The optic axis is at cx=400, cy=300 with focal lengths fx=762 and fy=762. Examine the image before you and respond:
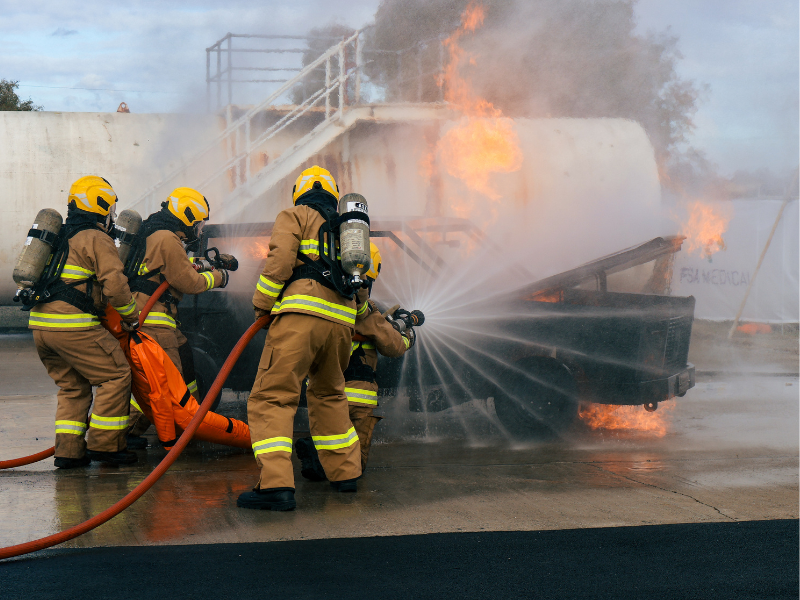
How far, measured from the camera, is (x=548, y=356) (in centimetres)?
570

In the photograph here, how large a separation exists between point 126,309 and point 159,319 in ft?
1.92

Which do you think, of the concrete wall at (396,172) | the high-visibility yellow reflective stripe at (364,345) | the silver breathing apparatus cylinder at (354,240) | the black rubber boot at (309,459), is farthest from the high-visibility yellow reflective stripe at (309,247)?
the concrete wall at (396,172)

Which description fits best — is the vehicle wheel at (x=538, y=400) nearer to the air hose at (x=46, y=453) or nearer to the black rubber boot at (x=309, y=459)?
the black rubber boot at (x=309, y=459)

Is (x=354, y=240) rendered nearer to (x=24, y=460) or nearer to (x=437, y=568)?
(x=437, y=568)

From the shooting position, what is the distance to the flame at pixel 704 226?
8.05 metres

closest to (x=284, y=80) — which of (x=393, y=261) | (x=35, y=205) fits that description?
(x=35, y=205)

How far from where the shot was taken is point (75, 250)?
4773mm

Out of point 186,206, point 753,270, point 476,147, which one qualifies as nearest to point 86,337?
point 186,206

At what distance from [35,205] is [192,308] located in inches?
250

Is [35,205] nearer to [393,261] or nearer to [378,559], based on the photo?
[393,261]

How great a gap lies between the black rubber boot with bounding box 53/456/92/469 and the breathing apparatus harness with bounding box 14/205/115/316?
3.04ft

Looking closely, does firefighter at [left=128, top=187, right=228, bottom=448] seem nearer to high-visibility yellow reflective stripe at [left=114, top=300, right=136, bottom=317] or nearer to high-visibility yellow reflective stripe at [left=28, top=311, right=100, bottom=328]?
high-visibility yellow reflective stripe at [left=114, top=300, right=136, bottom=317]

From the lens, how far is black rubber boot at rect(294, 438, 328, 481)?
460 cm

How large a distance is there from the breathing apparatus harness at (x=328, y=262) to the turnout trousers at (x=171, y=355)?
5.33 ft
